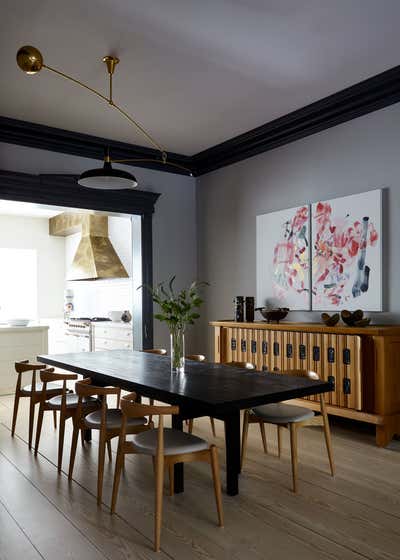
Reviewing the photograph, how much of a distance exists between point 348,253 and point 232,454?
2229 millimetres

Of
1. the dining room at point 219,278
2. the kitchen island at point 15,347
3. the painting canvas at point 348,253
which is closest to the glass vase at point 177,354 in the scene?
the dining room at point 219,278

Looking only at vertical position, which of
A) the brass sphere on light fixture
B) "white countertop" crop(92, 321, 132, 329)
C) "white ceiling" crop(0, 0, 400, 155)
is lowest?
"white countertop" crop(92, 321, 132, 329)

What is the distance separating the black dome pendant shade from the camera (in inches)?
141

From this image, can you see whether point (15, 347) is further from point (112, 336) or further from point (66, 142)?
point (66, 142)

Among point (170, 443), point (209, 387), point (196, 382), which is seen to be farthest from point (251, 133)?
point (170, 443)

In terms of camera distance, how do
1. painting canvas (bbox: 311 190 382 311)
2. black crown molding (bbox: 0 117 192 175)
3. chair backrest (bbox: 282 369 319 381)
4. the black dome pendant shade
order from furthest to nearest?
black crown molding (bbox: 0 117 192 175)
painting canvas (bbox: 311 190 382 311)
the black dome pendant shade
chair backrest (bbox: 282 369 319 381)

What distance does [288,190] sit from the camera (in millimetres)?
5047

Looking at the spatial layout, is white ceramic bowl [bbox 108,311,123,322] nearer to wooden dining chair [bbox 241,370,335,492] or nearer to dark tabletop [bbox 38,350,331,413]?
dark tabletop [bbox 38,350,331,413]

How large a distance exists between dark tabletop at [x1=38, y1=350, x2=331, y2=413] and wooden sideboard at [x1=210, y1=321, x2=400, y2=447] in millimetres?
557

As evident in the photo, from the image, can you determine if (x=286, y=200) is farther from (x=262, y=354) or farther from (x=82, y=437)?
(x=82, y=437)

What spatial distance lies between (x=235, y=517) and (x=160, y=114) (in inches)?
141

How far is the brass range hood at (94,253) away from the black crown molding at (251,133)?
2.38m

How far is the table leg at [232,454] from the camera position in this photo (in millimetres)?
2906

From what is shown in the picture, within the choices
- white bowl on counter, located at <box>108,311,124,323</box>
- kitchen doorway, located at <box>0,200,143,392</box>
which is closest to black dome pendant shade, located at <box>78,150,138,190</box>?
kitchen doorway, located at <box>0,200,143,392</box>
